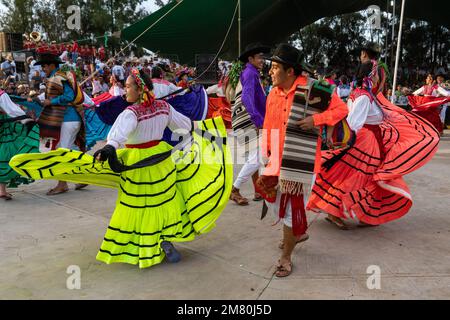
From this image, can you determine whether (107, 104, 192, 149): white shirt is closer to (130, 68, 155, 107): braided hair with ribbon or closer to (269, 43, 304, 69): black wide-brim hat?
(130, 68, 155, 107): braided hair with ribbon

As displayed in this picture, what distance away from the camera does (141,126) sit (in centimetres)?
347

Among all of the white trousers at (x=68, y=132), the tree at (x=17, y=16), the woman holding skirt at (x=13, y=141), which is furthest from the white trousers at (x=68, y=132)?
the tree at (x=17, y=16)

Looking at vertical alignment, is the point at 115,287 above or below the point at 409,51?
below

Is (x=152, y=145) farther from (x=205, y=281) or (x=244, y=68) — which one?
(x=244, y=68)

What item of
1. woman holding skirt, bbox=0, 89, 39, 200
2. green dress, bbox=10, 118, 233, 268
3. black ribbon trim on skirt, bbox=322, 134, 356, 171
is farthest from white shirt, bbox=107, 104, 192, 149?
woman holding skirt, bbox=0, 89, 39, 200

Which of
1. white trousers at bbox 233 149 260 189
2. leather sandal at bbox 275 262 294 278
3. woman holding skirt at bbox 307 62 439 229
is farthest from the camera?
white trousers at bbox 233 149 260 189

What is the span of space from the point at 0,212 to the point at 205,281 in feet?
9.88

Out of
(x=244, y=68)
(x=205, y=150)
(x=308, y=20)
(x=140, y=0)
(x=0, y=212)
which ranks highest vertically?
(x=140, y=0)

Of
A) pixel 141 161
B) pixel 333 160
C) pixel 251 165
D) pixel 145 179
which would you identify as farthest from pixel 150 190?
pixel 251 165

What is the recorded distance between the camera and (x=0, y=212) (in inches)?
197

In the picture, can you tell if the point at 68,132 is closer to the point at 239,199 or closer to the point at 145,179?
the point at 239,199

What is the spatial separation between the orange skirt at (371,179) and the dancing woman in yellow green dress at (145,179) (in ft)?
3.31

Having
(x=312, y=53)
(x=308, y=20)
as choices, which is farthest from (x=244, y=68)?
(x=312, y=53)

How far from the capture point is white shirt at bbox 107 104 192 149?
10.8 ft
